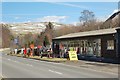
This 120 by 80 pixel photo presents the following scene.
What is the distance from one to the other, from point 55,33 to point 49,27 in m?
6.80

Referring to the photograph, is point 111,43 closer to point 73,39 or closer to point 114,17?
point 73,39

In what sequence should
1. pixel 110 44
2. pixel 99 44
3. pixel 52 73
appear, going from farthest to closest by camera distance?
pixel 99 44 → pixel 110 44 → pixel 52 73

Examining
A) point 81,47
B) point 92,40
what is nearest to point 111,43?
point 92,40

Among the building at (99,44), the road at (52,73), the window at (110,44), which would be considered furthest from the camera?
the window at (110,44)

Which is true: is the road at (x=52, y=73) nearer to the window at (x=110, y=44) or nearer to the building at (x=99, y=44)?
the building at (x=99, y=44)

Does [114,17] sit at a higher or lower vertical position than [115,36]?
higher

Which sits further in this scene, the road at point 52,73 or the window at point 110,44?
the window at point 110,44

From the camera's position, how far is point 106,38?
46.7 m

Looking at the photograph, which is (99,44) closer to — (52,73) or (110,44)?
(110,44)

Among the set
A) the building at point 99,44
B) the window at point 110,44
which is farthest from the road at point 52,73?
the window at point 110,44

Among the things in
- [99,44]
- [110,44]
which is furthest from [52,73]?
[99,44]

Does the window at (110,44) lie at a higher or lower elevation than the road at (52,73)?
higher

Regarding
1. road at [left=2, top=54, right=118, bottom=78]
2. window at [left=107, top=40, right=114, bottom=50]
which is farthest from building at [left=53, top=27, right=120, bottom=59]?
road at [left=2, top=54, right=118, bottom=78]

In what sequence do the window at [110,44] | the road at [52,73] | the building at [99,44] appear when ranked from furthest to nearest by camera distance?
1. the window at [110,44]
2. the building at [99,44]
3. the road at [52,73]
